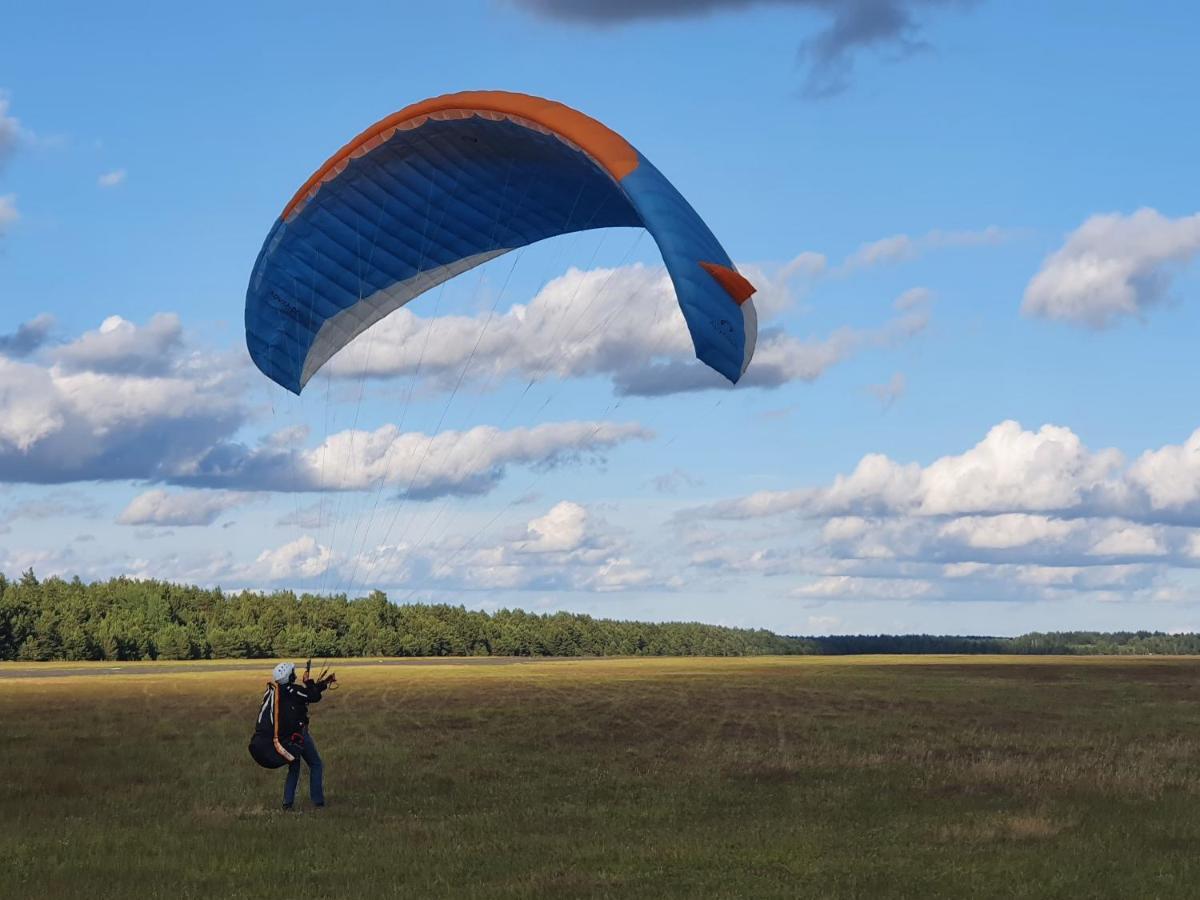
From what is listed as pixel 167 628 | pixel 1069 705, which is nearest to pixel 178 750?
pixel 1069 705

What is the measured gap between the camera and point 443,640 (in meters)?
122

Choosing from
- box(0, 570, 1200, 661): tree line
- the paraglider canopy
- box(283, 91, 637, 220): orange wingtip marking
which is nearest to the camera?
box(283, 91, 637, 220): orange wingtip marking

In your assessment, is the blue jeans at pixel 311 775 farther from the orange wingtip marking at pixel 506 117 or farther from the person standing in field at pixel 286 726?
the orange wingtip marking at pixel 506 117

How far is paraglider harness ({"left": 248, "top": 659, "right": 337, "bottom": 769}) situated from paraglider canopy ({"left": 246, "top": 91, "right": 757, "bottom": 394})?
8110mm

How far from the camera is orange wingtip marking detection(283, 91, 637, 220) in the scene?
19.0 m

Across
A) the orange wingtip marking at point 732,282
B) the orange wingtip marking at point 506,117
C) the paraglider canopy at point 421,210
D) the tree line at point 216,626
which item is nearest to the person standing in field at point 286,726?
the orange wingtip marking at point 732,282

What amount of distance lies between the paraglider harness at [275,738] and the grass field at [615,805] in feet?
2.53

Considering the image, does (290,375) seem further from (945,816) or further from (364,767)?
(945,816)

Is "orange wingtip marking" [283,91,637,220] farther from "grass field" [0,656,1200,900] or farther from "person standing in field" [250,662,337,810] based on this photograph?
"grass field" [0,656,1200,900]

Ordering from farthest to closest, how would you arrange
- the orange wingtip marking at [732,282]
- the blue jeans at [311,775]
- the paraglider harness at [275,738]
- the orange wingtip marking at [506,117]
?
the orange wingtip marking at [506,117]
the blue jeans at [311,775]
the paraglider harness at [275,738]
the orange wingtip marking at [732,282]

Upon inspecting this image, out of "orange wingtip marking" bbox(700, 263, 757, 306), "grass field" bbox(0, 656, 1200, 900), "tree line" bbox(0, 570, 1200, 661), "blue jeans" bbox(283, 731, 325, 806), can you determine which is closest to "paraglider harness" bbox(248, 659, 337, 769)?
"blue jeans" bbox(283, 731, 325, 806)

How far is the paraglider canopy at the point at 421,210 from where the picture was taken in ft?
65.8

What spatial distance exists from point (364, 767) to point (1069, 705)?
27300 millimetres

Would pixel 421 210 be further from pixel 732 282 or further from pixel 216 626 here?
pixel 216 626
